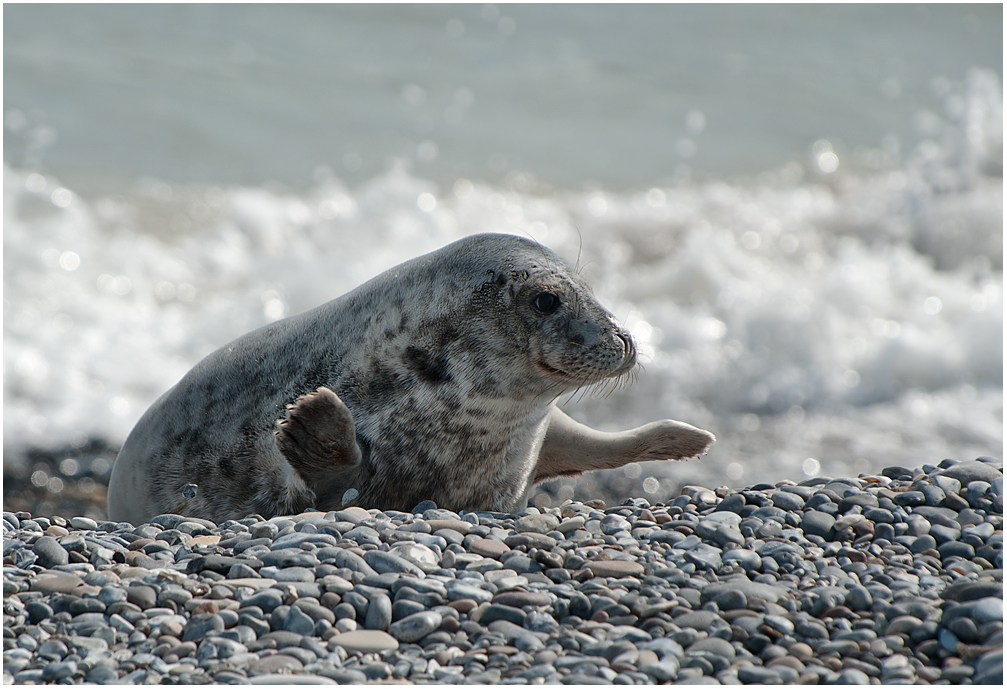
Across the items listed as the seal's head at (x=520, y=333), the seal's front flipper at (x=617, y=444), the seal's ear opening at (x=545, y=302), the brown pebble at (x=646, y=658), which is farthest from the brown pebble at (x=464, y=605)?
the seal's front flipper at (x=617, y=444)

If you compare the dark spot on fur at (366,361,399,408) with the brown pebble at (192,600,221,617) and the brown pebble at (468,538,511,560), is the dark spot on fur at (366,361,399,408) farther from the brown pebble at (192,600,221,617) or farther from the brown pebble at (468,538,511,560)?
the brown pebble at (192,600,221,617)

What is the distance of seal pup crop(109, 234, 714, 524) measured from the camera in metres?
4.20

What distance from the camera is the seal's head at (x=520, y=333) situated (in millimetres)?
4184

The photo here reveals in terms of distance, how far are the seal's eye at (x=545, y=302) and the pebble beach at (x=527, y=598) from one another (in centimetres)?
86

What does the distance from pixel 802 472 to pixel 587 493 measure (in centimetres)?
189

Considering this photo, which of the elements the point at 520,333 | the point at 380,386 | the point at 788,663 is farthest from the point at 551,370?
the point at 788,663

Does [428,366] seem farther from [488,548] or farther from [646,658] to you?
[646,658]

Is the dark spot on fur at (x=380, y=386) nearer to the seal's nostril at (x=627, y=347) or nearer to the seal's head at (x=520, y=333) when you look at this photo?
the seal's head at (x=520, y=333)

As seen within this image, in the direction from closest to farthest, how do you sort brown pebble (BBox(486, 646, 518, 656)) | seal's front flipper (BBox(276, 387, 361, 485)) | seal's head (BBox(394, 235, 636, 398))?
brown pebble (BBox(486, 646, 518, 656)), seal's front flipper (BBox(276, 387, 361, 485)), seal's head (BBox(394, 235, 636, 398))

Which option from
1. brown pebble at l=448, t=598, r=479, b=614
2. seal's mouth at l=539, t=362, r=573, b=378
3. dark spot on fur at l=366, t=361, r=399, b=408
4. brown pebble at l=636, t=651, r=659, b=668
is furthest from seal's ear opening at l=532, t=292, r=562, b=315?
brown pebble at l=636, t=651, r=659, b=668

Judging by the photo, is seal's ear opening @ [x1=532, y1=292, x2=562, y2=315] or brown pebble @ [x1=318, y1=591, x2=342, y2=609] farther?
seal's ear opening @ [x1=532, y1=292, x2=562, y2=315]

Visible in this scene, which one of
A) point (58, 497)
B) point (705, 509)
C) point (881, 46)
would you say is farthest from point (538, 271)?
point (881, 46)

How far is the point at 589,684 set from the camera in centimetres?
267

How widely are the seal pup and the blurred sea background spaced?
0.32m
